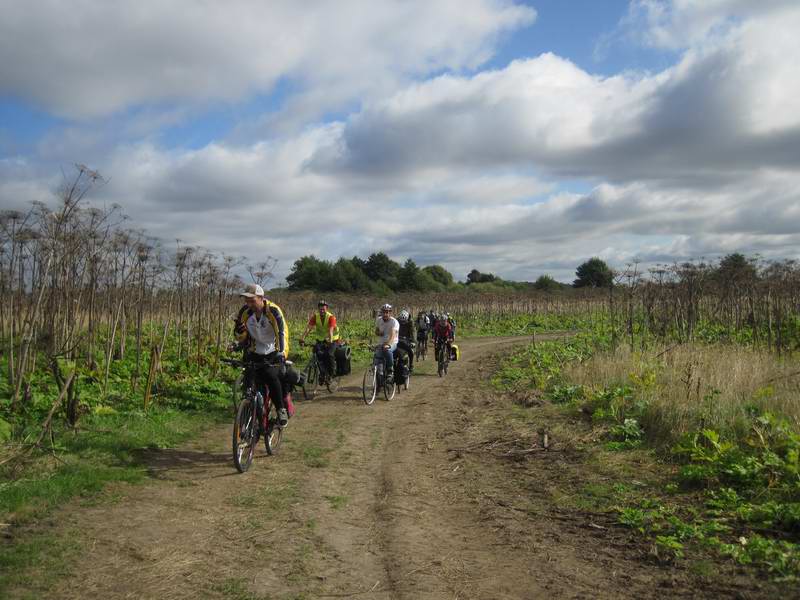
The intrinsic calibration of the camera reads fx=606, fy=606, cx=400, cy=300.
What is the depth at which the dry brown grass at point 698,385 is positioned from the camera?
7324 mm

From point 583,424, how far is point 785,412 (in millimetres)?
2508

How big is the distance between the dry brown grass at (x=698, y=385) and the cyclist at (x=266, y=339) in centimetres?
469

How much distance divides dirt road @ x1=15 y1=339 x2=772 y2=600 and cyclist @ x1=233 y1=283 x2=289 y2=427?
37.9 inches

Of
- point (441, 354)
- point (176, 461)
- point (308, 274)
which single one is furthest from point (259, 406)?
point (308, 274)

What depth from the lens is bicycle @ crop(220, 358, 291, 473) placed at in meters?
6.50

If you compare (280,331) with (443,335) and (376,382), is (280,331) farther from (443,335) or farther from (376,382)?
(443,335)

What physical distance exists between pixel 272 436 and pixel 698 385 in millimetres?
5704

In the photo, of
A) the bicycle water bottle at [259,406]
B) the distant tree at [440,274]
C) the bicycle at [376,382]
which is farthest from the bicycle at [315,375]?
the distant tree at [440,274]

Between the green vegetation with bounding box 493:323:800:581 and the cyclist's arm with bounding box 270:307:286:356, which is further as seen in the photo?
the cyclist's arm with bounding box 270:307:286:356

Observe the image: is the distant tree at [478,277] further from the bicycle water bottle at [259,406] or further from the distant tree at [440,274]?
the bicycle water bottle at [259,406]

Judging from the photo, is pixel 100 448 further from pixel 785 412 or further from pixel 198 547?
A: pixel 785 412

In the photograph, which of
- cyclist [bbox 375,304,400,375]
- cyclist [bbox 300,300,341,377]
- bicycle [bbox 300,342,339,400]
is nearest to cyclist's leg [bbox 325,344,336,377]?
cyclist [bbox 300,300,341,377]

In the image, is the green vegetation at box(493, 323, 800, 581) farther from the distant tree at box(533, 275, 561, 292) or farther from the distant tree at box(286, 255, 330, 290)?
the distant tree at box(533, 275, 561, 292)

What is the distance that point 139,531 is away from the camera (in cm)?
488
